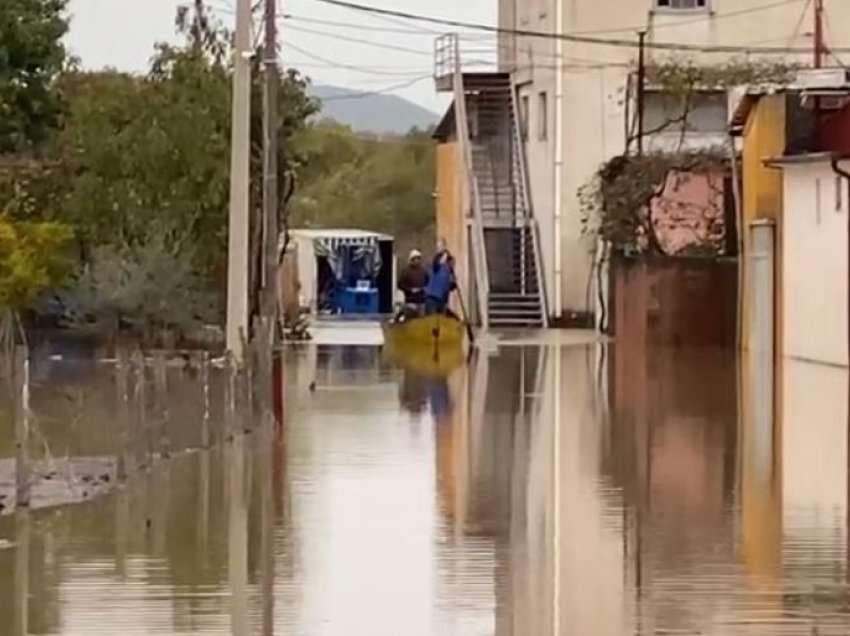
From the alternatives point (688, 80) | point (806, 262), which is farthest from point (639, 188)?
point (806, 262)

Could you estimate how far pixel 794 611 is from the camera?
13117 millimetres

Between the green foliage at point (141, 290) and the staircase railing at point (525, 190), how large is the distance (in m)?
15.6

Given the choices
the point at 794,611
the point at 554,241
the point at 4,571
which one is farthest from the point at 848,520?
the point at 554,241

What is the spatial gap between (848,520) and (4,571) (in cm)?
614

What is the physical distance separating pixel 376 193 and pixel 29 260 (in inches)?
2518

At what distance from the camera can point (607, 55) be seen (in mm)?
51875

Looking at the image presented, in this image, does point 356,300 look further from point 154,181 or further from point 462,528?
point 462,528

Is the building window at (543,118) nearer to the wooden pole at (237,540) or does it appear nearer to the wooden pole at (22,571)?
the wooden pole at (237,540)

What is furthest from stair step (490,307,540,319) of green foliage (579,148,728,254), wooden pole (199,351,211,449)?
wooden pole (199,351,211,449)

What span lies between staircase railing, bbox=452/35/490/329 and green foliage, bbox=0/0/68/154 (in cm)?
1040

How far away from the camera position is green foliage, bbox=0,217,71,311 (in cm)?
→ 3534

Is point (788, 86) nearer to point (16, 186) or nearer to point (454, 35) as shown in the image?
point (16, 186)

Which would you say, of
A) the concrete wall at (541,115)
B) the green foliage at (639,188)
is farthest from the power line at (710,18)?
the green foliage at (639,188)

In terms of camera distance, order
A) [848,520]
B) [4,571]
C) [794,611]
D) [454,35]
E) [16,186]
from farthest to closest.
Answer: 1. [454,35]
2. [16,186]
3. [848,520]
4. [4,571]
5. [794,611]
